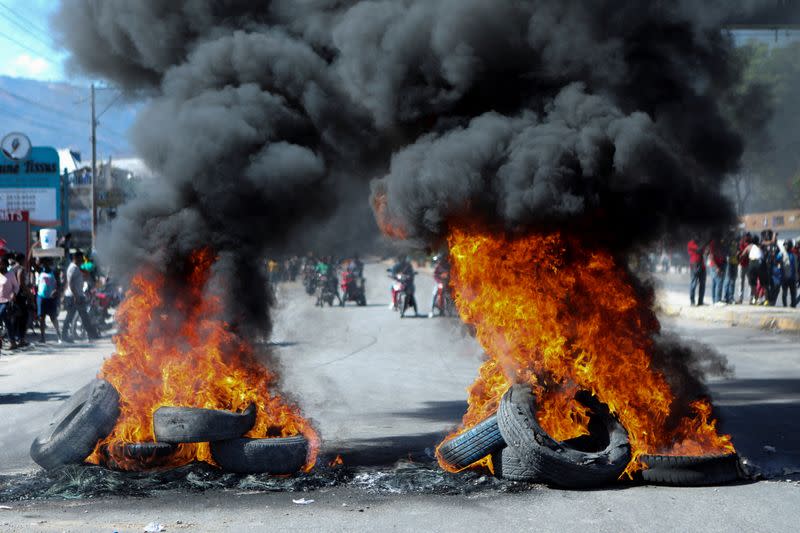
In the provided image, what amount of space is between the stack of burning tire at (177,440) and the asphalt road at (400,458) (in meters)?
0.38

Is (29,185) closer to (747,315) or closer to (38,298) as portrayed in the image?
(38,298)

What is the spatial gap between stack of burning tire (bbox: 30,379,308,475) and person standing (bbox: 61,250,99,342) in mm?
12609

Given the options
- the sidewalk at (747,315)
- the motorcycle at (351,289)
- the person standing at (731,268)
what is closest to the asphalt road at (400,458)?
the sidewalk at (747,315)

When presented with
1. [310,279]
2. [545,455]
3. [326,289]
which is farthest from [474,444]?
[310,279]

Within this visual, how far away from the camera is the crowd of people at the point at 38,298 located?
1742 centimetres

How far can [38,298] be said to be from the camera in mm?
19844

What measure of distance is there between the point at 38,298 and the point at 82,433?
528 inches

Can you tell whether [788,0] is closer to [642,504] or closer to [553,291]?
[553,291]

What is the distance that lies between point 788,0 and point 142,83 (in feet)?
30.5

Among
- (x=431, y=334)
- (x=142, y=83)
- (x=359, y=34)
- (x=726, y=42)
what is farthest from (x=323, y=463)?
(x=431, y=334)

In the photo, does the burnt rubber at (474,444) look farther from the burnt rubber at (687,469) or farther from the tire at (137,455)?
the tire at (137,455)

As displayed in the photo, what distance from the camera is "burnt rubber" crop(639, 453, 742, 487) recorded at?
7047 mm

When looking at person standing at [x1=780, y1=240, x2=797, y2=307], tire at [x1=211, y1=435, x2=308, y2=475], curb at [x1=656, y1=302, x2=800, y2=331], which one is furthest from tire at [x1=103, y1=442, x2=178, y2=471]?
person standing at [x1=780, y1=240, x2=797, y2=307]

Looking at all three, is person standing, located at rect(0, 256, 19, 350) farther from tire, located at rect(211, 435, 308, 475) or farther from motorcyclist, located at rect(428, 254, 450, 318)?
tire, located at rect(211, 435, 308, 475)
